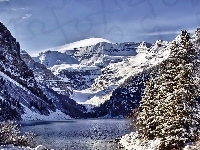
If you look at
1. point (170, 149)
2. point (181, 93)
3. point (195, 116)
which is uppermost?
point (181, 93)

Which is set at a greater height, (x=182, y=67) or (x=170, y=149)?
(x=182, y=67)

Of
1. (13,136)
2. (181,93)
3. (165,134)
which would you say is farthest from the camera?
(13,136)

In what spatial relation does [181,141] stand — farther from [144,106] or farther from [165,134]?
[144,106]

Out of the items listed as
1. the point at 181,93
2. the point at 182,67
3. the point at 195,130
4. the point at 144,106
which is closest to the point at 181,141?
the point at 195,130

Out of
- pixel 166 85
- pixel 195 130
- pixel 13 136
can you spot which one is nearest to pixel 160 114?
pixel 166 85

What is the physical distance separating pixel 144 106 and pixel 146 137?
239 inches

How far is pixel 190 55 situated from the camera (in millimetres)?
48125

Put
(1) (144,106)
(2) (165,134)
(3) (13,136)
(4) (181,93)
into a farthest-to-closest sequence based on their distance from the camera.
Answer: (1) (144,106) < (3) (13,136) < (2) (165,134) < (4) (181,93)

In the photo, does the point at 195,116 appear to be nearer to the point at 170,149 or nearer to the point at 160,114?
the point at 170,149

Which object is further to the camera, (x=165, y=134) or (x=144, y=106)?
(x=144, y=106)

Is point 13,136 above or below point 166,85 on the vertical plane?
below

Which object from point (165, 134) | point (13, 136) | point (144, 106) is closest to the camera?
point (165, 134)

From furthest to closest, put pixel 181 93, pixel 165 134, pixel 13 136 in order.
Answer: pixel 13 136, pixel 165 134, pixel 181 93

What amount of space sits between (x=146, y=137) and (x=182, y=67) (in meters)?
27.8
